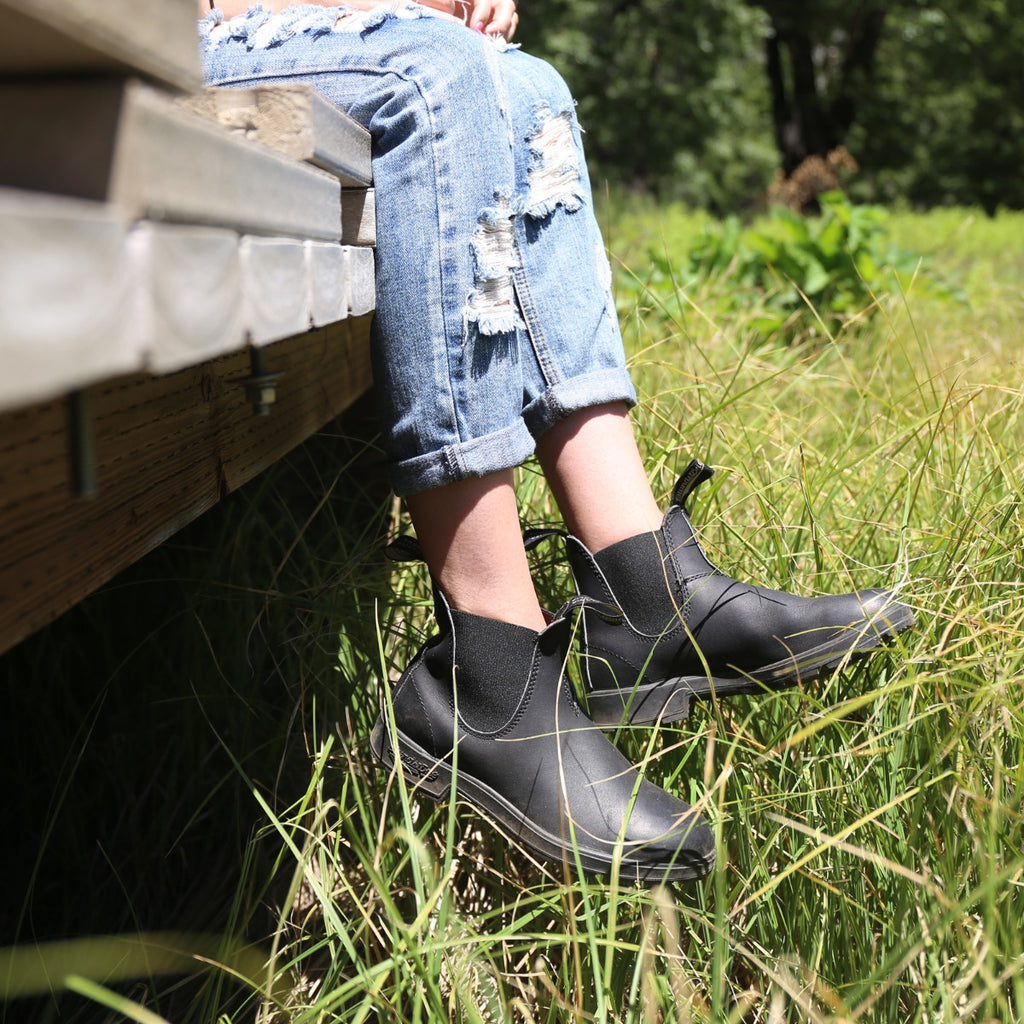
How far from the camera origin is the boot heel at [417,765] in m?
1.07

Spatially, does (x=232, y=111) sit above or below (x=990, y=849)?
above

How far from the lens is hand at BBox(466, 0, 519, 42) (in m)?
1.38

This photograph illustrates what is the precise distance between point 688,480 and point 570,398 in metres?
0.19

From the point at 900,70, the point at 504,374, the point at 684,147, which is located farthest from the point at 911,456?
the point at 900,70

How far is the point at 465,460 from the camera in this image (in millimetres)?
1004

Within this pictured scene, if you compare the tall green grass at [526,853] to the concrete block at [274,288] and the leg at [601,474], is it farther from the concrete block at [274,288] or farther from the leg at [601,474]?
the concrete block at [274,288]

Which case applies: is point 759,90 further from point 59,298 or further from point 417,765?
point 59,298

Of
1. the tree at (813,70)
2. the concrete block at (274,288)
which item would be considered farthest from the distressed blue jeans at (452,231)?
the tree at (813,70)

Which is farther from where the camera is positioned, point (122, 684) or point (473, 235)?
point (122, 684)

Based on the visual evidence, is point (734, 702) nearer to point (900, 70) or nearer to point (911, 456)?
point (911, 456)

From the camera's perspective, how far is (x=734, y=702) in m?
1.27

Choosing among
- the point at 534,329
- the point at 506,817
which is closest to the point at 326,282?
the point at 534,329

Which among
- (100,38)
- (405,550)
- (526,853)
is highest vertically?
(100,38)

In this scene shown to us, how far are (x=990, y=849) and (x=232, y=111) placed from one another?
817 millimetres
